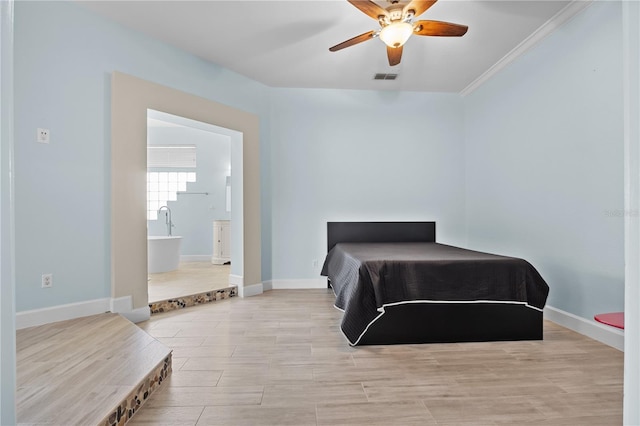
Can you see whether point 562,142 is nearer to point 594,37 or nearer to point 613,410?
point 594,37

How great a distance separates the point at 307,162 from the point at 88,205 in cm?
260

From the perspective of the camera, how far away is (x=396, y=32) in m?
2.41

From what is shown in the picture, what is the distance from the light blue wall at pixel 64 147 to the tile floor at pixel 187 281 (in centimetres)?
86

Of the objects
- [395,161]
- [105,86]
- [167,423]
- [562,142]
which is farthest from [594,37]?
[105,86]

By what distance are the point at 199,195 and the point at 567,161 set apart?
605cm

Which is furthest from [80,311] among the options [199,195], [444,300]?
[199,195]

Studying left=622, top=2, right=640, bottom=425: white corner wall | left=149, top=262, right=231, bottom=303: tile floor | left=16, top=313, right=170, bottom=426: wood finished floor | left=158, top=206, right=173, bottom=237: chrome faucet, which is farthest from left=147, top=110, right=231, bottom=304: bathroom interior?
left=622, top=2, right=640, bottom=425: white corner wall

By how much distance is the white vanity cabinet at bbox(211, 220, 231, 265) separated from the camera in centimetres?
623

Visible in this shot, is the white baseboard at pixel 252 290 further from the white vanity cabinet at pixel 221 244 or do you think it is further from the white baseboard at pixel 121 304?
the white vanity cabinet at pixel 221 244

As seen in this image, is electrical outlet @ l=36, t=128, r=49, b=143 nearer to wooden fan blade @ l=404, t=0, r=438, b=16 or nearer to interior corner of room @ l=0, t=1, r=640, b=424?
interior corner of room @ l=0, t=1, r=640, b=424

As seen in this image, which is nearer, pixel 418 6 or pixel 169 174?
pixel 418 6

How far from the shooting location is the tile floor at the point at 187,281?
3.83 m

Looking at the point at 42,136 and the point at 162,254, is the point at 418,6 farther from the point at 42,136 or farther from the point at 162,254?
the point at 162,254

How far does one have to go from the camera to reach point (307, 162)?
15.3ft
